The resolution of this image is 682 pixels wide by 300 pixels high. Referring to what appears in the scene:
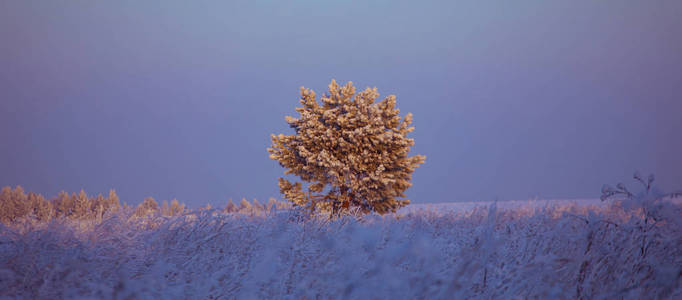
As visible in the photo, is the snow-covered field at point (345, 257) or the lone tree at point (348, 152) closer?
the snow-covered field at point (345, 257)

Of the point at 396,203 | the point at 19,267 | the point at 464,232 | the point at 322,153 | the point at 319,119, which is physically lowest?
the point at 19,267

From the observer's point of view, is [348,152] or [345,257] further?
[348,152]

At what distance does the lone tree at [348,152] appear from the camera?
54.3 feet

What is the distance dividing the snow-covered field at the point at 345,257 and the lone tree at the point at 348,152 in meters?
10.9

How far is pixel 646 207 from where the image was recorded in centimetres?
517

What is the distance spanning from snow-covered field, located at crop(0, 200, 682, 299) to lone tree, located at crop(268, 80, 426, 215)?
35.8 feet

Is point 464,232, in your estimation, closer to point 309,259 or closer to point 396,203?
point 309,259

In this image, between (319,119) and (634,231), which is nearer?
(634,231)

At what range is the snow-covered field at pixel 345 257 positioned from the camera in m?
3.69

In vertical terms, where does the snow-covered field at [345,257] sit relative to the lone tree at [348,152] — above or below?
below

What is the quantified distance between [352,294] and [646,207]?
3947 millimetres

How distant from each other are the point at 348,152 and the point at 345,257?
12.7 m

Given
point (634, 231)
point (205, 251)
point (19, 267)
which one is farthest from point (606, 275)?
point (19, 267)

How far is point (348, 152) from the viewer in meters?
16.9
